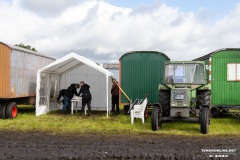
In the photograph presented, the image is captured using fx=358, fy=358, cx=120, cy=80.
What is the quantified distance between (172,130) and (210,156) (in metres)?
4.61

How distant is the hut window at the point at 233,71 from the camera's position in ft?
52.1

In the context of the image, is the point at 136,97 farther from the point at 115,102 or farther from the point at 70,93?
the point at 70,93

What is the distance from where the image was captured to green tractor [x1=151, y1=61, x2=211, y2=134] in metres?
12.1

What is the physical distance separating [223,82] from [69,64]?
8068mm

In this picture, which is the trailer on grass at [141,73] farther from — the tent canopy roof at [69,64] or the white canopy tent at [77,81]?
the white canopy tent at [77,81]

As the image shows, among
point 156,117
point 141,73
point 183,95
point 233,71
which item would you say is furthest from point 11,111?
point 233,71

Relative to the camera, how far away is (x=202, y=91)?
13.3m

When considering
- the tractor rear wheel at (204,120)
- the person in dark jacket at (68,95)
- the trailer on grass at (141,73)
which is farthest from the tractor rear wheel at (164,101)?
the person in dark jacket at (68,95)

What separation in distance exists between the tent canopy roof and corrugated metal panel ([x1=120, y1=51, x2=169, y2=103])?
100cm

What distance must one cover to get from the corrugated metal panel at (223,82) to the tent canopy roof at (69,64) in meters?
4.92

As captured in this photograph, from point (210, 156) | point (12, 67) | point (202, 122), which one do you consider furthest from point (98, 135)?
point (12, 67)

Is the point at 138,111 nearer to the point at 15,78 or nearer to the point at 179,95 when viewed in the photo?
the point at 179,95

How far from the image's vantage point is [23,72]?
17.0 meters

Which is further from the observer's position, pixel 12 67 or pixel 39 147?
pixel 12 67
